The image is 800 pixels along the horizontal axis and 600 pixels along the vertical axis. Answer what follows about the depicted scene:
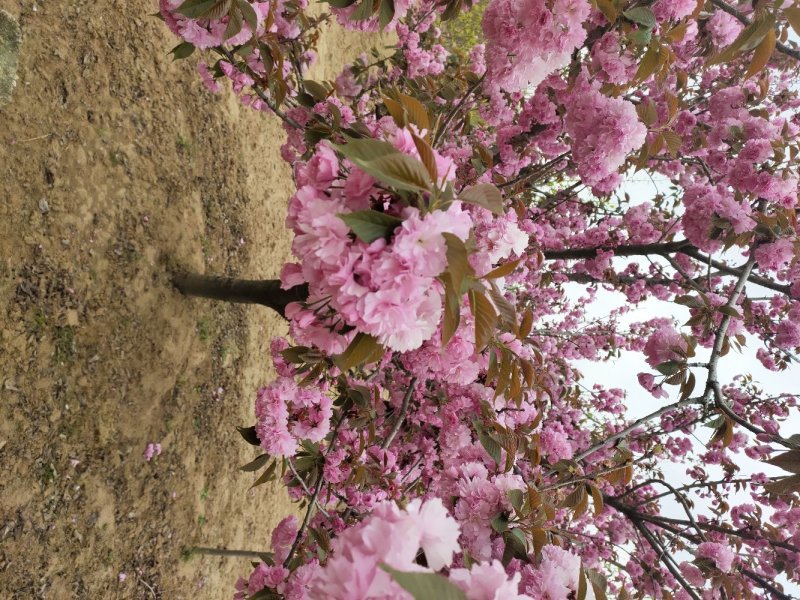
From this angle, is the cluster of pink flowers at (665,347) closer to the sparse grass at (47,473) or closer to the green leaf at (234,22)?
the green leaf at (234,22)

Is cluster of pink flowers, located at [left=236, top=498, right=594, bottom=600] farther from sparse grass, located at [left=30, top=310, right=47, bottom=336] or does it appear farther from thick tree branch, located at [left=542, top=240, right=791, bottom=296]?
thick tree branch, located at [left=542, top=240, right=791, bottom=296]

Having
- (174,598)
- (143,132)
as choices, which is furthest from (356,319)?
(174,598)

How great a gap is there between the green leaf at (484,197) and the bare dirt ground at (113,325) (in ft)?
7.73

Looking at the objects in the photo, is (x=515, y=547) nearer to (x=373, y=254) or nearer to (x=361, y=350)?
(x=361, y=350)

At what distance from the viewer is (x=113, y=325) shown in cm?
275

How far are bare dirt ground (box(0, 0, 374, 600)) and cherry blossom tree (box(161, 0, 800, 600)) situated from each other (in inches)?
17.8

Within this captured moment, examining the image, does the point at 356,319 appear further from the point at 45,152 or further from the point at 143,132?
the point at 143,132

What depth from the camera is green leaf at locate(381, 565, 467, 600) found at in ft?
1.80

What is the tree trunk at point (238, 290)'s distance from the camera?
7.55 ft

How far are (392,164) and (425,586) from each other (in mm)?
641

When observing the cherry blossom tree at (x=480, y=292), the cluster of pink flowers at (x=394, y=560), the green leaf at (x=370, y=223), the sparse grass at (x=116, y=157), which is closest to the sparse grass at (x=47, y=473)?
the cherry blossom tree at (x=480, y=292)

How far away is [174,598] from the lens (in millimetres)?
3098

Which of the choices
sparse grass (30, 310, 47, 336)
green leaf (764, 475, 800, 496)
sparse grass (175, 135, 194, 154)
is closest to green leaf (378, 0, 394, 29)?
green leaf (764, 475, 800, 496)

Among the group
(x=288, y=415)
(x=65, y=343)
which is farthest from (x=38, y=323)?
(x=288, y=415)
